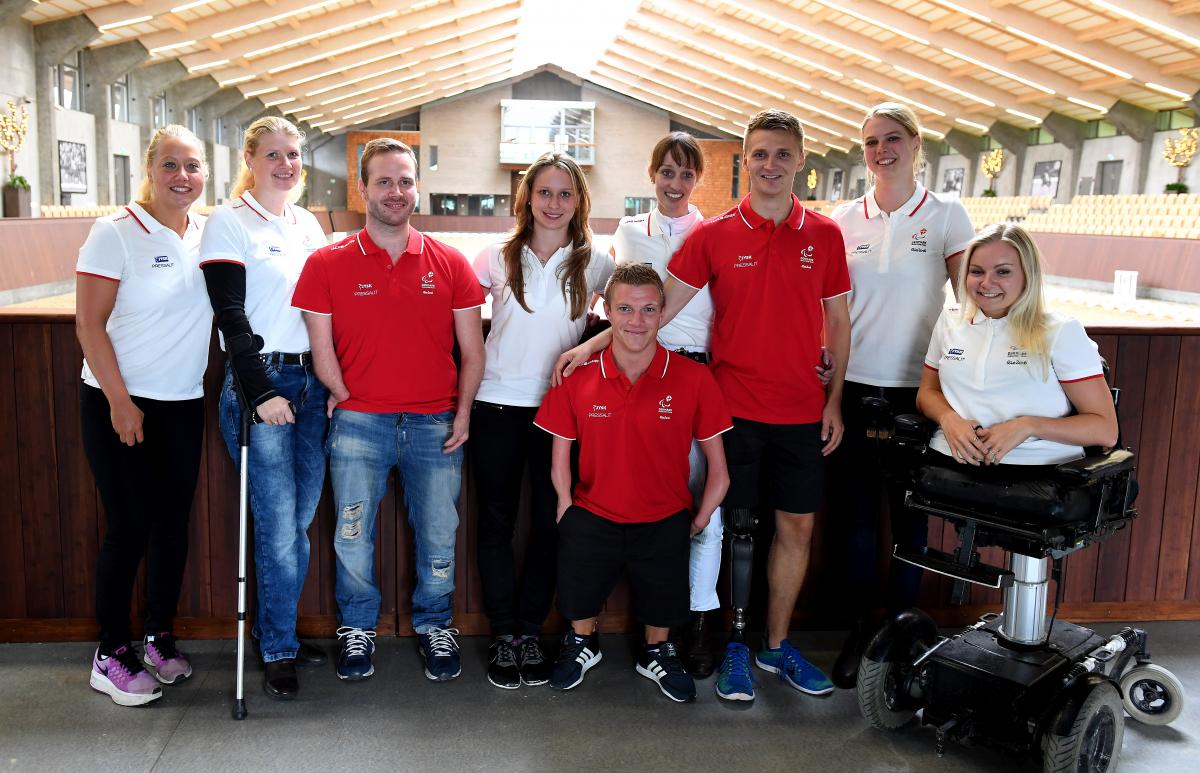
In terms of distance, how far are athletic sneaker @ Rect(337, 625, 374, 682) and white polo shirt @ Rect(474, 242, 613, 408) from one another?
38.0 inches

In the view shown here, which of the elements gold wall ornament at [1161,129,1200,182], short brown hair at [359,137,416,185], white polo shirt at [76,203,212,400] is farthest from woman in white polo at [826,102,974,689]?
gold wall ornament at [1161,129,1200,182]

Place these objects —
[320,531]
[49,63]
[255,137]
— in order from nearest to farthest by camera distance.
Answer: [255,137], [320,531], [49,63]

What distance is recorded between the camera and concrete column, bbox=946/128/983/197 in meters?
30.0

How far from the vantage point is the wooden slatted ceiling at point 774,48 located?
17859mm

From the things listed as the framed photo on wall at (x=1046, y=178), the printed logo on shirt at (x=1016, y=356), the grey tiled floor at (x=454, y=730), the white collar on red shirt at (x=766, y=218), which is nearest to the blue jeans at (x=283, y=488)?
the grey tiled floor at (x=454, y=730)

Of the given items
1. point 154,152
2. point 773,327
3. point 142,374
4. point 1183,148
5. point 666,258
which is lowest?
point 142,374

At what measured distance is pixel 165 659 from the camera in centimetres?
324

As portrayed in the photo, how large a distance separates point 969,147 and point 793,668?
30159 millimetres

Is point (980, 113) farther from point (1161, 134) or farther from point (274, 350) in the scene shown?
point (274, 350)

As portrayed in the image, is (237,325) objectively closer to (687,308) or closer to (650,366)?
(650,366)

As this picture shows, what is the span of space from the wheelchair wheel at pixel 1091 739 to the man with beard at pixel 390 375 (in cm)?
190

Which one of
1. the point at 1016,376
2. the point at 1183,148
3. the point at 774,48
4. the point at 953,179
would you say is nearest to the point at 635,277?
the point at 1016,376

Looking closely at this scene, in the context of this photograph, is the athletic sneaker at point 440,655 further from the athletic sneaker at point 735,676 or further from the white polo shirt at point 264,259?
the white polo shirt at point 264,259

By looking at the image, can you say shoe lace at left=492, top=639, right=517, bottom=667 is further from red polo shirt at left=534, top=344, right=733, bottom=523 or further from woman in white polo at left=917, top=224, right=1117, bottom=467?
woman in white polo at left=917, top=224, right=1117, bottom=467
